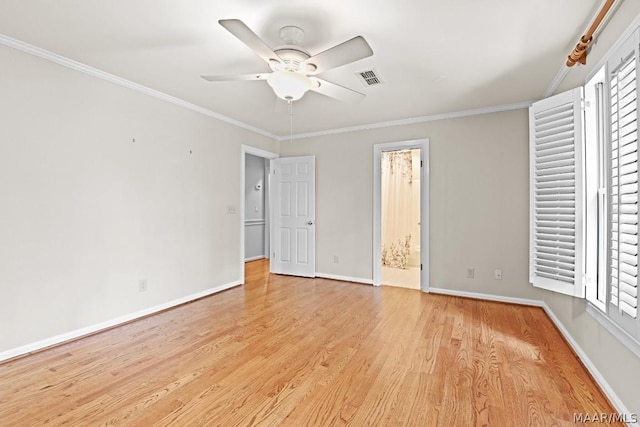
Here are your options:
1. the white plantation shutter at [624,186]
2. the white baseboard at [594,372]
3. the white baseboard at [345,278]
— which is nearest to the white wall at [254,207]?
the white baseboard at [345,278]

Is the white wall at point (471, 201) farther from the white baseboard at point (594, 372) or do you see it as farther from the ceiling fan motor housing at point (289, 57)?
the ceiling fan motor housing at point (289, 57)

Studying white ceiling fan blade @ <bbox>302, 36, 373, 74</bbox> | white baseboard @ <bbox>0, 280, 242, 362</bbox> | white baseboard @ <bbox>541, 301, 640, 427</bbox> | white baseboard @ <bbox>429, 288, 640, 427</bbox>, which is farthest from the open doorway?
white ceiling fan blade @ <bbox>302, 36, 373, 74</bbox>

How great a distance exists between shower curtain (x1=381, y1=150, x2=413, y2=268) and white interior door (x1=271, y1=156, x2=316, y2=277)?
1952 millimetres

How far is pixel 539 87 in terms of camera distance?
323 cm

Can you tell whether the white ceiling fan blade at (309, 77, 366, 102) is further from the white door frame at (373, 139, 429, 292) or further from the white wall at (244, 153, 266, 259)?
the white wall at (244, 153, 266, 259)

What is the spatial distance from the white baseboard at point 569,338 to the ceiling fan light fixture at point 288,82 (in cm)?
275

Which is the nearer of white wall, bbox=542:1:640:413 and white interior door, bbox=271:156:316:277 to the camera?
white wall, bbox=542:1:640:413

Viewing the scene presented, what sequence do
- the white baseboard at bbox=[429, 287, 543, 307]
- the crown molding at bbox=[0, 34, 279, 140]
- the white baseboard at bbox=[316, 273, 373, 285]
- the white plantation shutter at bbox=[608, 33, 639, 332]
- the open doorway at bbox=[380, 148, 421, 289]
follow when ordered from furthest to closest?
the open doorway at bbox=[380, 148, 421, 289], the white baseboard at bbox=[316, 273, 373, 285], the white baseboard at bbox=[429, 287, 543, 307], the crown molding at bbox=[0, 34, 279, 140], the white plantation shutter at bbox=[608, 33, 639, 332]

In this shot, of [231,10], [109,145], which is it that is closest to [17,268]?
[109,145]

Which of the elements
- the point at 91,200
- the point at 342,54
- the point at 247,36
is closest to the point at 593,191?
the point at 342,54

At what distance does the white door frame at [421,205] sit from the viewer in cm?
426

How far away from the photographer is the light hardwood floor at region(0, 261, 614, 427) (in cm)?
174

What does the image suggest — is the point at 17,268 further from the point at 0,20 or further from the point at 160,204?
the point at 0,20

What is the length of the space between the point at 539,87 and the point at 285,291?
386cm
